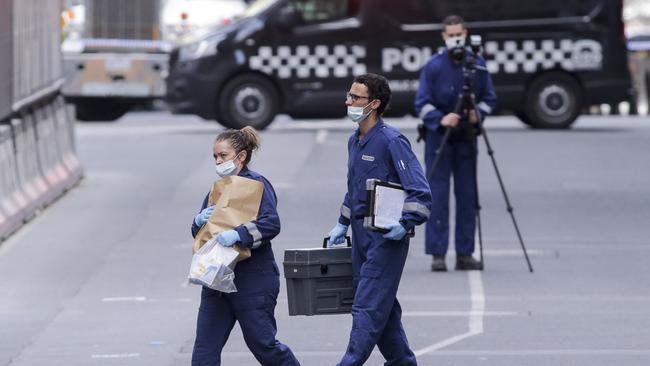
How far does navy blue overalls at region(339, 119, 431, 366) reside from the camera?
853 cm

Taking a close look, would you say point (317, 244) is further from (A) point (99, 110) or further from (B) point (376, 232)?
(A) point (99, 110)

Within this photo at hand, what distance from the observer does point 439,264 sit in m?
13.4

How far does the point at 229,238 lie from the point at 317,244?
6687 mm

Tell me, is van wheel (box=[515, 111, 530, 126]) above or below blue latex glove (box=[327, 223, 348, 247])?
below

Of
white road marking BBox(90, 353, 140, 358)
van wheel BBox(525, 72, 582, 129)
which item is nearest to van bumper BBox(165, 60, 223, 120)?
van wheel BBox(525, 72, 582, 129)

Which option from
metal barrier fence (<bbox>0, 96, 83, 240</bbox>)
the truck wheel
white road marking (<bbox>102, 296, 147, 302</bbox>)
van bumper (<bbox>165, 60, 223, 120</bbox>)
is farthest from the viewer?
the truck wheel

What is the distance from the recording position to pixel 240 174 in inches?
333

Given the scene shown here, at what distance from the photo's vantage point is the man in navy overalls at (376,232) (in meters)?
8.54

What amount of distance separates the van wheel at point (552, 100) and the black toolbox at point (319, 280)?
17.2m

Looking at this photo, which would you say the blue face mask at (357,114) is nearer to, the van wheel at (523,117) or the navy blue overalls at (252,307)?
the navy blue overalls at (252,307)

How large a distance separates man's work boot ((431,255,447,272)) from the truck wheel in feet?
54.3

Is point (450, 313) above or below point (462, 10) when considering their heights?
below

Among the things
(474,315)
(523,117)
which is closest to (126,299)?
(474,315)

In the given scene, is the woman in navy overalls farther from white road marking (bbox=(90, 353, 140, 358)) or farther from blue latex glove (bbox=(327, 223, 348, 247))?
white road marking (bbox=(90, 353, 140, 358))
